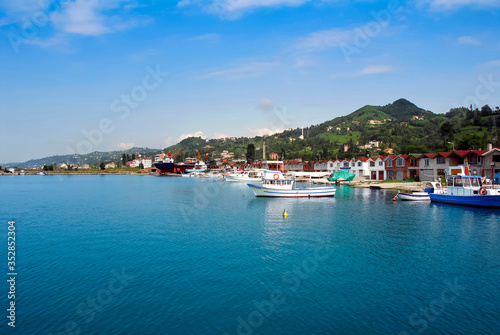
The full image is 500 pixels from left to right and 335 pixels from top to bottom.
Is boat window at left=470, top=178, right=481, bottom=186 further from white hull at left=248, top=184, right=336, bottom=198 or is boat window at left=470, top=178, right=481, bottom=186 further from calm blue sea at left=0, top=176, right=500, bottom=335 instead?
white hull at left=248, top=184, right=336, bottom=198

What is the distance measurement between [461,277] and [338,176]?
3284 inches

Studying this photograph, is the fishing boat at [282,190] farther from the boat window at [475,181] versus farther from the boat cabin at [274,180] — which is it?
the boat window at [475,181]

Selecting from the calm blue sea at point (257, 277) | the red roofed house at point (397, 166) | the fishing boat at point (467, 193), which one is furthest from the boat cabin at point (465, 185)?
the red roofed house at point (397, 166)

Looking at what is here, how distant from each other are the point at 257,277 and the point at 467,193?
150ft

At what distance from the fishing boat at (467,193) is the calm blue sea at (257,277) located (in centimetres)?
1090

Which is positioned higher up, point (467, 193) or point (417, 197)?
point (467, 193)

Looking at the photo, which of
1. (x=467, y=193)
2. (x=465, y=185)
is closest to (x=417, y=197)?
(x=465, y=185)

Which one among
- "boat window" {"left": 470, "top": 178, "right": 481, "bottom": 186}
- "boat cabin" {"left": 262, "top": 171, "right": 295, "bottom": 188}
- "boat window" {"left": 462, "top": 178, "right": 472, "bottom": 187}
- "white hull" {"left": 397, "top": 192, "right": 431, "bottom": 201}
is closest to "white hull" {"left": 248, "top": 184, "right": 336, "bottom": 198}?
"boat cabin" {"left": 262, "top": 171, "right": 295, "bottom": 188}

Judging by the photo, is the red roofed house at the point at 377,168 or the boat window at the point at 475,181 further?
the red roofed house at the point at 377,168

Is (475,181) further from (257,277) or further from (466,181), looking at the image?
(257,277)

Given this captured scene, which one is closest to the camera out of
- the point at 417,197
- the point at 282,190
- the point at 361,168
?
the point at 417,197

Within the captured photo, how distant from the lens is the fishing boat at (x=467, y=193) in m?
48.2

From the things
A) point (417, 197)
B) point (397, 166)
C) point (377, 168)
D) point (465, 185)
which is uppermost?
point (397, 166)

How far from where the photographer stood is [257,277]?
2086 centimetres
